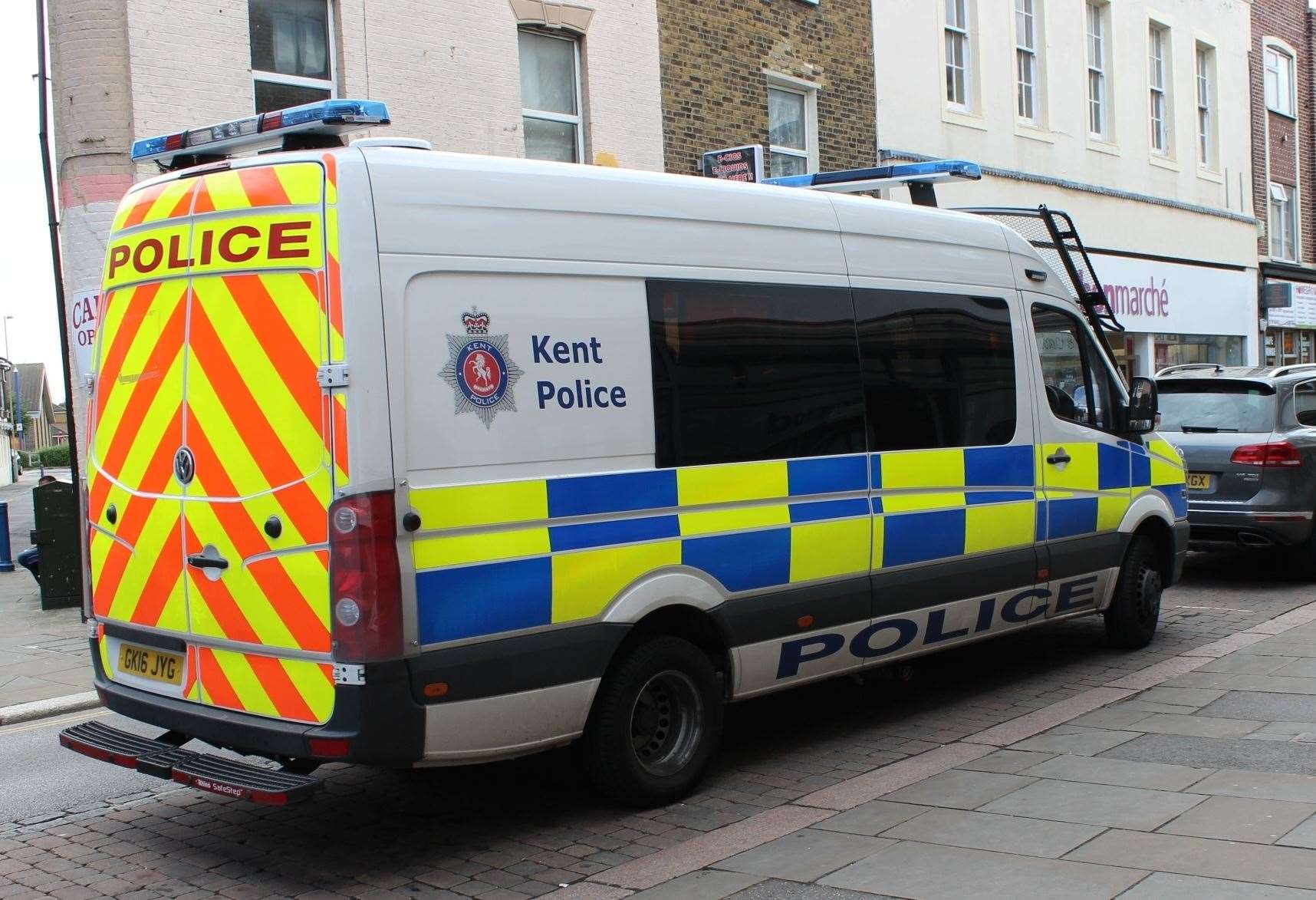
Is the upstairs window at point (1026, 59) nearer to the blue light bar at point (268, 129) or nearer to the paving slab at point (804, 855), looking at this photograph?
the blue light bar at point (268, 129)

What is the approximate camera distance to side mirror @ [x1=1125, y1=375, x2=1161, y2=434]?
8227 millimetres

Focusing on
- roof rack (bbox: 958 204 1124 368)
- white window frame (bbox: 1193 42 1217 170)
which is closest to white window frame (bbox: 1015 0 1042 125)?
white window frame (bbox: 1193 42 1217 170)

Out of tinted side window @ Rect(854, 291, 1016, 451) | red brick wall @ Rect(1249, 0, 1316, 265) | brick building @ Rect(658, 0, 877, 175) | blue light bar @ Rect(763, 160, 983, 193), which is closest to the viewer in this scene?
tinted side window @ Rect(854, 291, 1016, 451)

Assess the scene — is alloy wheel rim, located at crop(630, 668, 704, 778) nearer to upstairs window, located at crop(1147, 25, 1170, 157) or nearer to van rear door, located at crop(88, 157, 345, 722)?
van rear door, located at crop(88, 157, 345, 722)

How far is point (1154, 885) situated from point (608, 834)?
2032 mm

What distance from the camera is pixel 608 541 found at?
526cm

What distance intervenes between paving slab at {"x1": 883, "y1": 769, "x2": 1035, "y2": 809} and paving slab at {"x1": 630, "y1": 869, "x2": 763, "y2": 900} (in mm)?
1080

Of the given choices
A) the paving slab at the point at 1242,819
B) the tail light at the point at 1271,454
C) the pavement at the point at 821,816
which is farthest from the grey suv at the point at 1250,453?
the paving slab at the point at 1242,819

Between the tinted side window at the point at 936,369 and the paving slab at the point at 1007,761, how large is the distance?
1512 millimetres

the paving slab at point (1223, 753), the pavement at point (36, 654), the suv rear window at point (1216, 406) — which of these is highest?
the suv rear window at point (1216, 406)

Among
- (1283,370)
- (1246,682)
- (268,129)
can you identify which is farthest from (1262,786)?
(1283,370)

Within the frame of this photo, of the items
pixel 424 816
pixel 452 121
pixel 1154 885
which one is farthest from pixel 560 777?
pixel 452 121

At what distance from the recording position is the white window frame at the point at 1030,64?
69.8 ft

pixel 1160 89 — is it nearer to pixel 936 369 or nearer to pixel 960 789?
pixel 936 369
